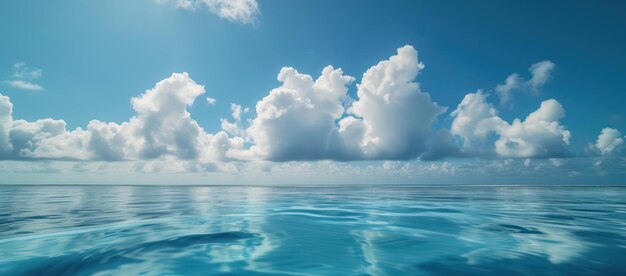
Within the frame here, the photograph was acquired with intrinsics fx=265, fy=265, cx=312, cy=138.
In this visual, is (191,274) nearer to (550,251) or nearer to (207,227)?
(207,227)

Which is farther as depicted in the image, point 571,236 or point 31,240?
point 571,236

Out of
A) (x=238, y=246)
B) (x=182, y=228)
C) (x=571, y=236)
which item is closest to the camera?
(x=238, y=246)

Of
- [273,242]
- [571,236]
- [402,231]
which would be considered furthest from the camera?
[402,231]

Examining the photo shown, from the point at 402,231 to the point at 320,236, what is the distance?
11.4ft

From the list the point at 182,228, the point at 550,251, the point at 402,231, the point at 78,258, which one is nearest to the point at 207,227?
the point at 182,228

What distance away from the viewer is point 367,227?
11.9 metres

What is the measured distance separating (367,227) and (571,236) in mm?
7507

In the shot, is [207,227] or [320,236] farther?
[207,227]

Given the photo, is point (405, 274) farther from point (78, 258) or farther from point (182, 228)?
point (182, 228)

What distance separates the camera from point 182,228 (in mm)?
11578

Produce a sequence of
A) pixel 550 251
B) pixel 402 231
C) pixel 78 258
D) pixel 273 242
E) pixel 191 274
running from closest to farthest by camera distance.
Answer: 1. pixel 191 274
2. pixel 78 258
3. pixel 550 251
4. pixel 273 242
5. pixel 402 231

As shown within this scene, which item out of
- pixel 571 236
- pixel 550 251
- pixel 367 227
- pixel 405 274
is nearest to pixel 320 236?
pixel 367 227

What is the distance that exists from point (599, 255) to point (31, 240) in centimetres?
1806

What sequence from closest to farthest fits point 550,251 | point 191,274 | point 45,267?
point 191,274 < point 45,267 < point 550,251
